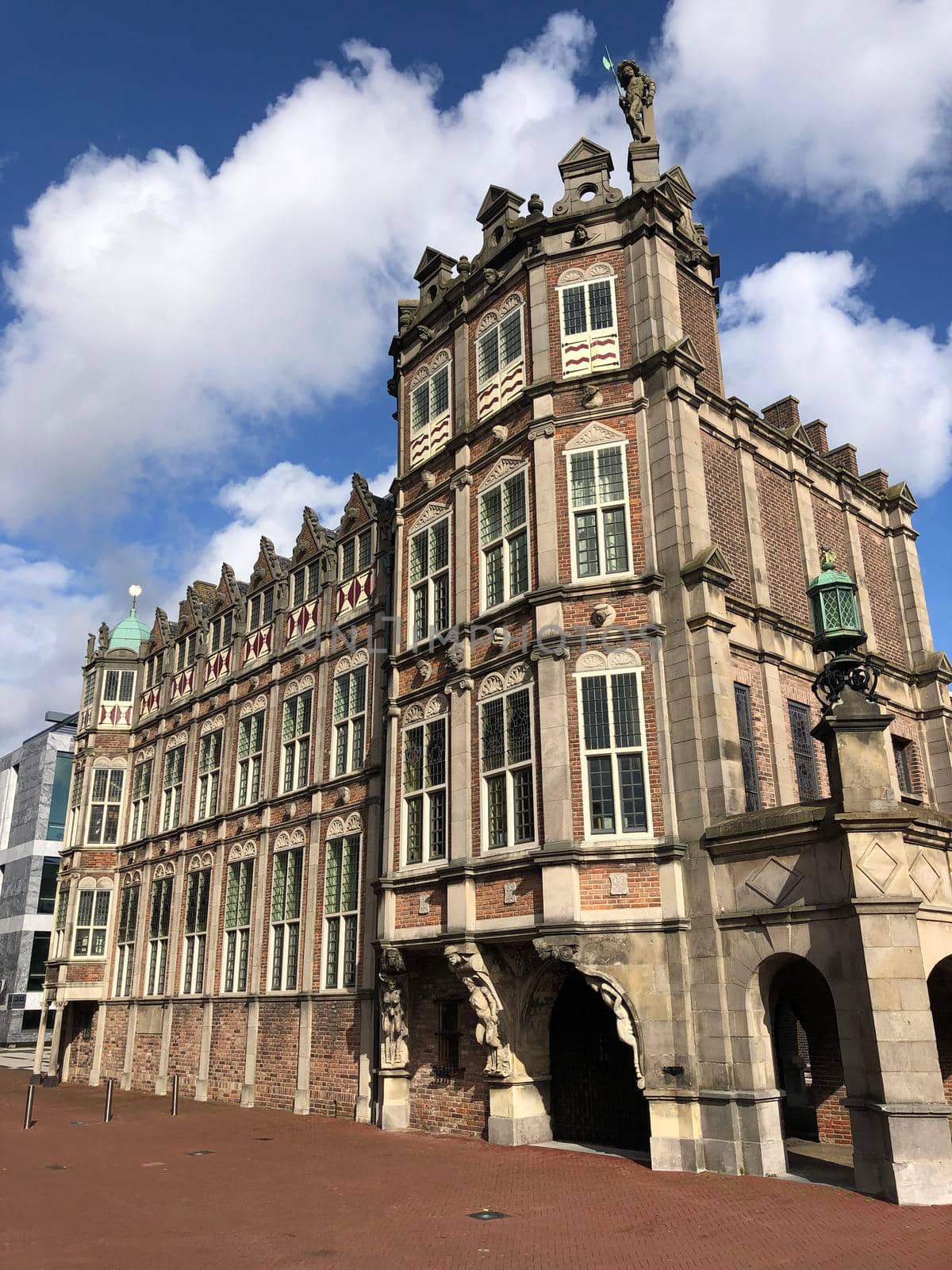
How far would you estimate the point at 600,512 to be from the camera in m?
19.5

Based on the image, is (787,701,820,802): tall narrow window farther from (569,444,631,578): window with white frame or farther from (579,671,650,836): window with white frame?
(569,444,631,578): window with white frame

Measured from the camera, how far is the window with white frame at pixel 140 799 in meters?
39.2

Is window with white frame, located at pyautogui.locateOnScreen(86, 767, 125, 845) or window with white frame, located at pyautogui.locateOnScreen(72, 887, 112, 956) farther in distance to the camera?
window with white frame, located at pyautogui.locateOnScreen(86, 767, 125, 845)

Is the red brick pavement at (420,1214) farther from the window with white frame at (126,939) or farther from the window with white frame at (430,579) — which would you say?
the window with white frame at (126,939)

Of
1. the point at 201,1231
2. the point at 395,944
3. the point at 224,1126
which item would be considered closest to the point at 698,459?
the point at 395,944

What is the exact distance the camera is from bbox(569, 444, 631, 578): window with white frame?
1928cm

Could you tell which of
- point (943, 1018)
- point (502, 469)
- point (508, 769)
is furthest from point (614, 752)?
point (943, 1018)

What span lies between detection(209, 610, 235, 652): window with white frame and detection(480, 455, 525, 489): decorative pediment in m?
16.7

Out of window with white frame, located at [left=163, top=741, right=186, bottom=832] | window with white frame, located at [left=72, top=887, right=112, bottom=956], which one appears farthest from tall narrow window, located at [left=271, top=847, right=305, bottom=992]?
window with white frame, located at [left=72, top=887, right=112, bottom=956]

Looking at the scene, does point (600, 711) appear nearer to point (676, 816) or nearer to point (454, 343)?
point (676, 816)

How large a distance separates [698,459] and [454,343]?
25.9ft

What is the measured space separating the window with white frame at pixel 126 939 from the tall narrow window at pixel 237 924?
740cm

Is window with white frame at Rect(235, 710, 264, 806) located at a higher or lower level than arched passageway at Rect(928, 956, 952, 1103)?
higher

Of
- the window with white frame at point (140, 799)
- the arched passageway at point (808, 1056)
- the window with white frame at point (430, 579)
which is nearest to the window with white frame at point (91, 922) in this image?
the window with white frame at point (140, 799)
